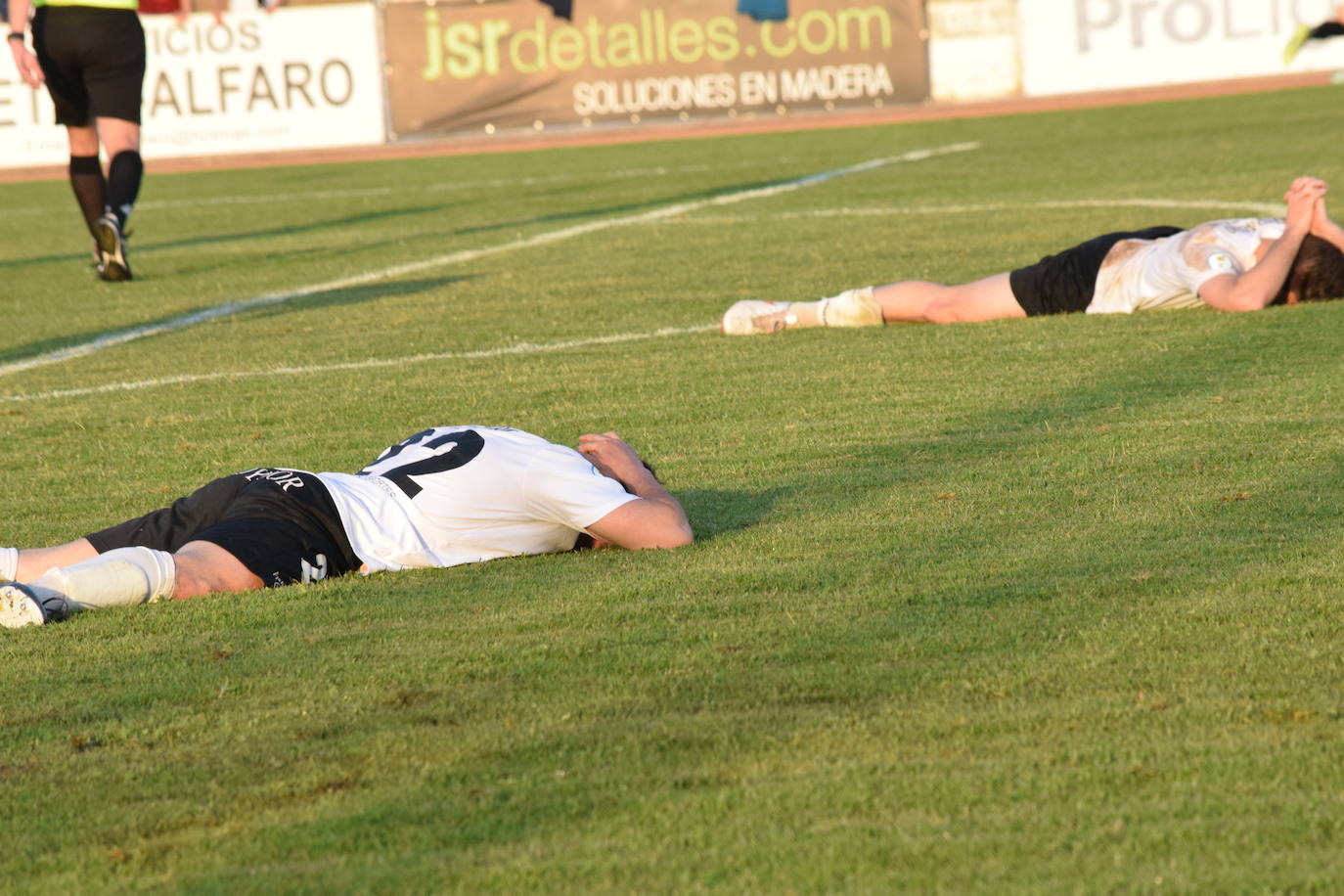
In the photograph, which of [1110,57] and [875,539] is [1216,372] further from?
[1110,57]

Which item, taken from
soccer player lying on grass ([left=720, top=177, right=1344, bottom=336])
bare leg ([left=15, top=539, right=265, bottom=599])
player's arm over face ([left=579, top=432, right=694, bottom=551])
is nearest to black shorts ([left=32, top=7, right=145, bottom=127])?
soccer player lying on grass ([left=720, top=177, right=1344, bottom=336])

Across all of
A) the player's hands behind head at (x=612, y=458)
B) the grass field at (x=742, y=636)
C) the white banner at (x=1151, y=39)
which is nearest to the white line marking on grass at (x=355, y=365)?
the grass field at (x=742, y=636)

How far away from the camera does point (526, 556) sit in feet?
13.8

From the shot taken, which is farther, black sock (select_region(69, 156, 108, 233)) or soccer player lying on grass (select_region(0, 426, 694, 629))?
black sock (select_region(69, 156, 108, 233))

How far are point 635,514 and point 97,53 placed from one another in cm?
703

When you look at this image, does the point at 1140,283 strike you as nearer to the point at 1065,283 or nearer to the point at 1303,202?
the point at 1065,283

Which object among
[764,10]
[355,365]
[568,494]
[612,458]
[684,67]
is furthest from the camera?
[684,67]

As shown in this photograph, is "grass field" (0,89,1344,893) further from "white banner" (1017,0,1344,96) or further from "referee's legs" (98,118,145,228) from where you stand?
"white banner" (1017,0,1344,96)

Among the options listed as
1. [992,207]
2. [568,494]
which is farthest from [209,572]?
[992,207]

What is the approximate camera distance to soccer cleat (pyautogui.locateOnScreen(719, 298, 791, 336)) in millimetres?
7348

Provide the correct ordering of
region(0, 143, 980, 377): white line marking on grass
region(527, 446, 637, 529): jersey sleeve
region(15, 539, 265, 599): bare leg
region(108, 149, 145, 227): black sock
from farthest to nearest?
region(108, 149, 145, 227): black sock < region(0, 143, 980, 377): white line marking on grass < region(527, 446, 637, 529): jersey sleeve < region(15, 539, 265, 599): bare leg

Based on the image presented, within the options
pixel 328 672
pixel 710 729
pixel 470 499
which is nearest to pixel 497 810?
pixel 710 729

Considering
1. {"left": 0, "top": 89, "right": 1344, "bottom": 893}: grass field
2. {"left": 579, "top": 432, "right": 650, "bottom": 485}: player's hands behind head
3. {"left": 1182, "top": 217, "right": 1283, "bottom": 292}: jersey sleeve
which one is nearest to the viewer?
{"left": 0, "top": 89, "right": 1344, "bottom": 893}: grass field

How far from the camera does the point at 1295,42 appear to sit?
868 inches
